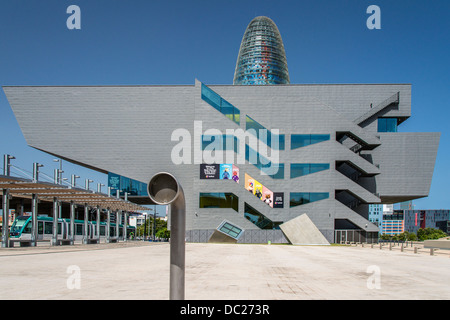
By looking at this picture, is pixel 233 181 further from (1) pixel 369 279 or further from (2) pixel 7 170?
(1) pixel 369 279

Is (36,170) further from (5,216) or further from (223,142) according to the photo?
(223,142)

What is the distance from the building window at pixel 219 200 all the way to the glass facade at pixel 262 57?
83.7 m

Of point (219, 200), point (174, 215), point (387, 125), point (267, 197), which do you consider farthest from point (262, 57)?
point (174, 215)

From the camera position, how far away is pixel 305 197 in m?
66.8

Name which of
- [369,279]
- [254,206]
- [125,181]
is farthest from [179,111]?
[369,279]

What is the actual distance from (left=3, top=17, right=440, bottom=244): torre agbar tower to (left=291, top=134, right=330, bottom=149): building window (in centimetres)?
16

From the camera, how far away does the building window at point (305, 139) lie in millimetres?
67438

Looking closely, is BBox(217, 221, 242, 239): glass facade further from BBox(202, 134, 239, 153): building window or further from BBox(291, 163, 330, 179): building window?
BBox(291, 163, 330, 179): building window

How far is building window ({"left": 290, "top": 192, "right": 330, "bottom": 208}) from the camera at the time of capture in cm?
6669

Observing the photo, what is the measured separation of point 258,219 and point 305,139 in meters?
15.1

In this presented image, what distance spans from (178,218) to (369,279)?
11622 millimetres

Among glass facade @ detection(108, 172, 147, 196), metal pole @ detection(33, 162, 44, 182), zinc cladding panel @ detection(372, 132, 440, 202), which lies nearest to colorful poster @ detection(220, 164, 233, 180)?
glass facade @ detection(108, 172, 147, 196)

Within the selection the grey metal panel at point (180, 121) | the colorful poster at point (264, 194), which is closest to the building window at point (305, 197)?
the colorful poster at point (264, 194)
